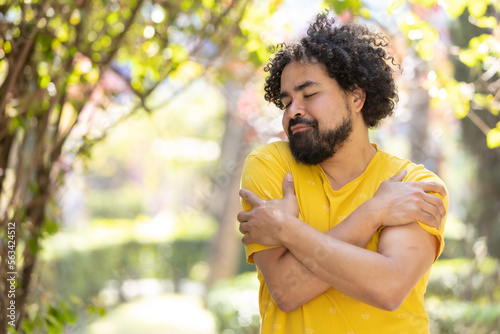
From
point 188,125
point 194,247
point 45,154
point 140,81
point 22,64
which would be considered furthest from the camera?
point 188,125

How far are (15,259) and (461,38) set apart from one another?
5.39 metres

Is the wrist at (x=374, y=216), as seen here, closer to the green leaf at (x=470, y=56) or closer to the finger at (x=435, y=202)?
the finger at (x=435, y=202)

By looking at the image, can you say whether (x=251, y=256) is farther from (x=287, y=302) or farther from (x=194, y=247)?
(x=194, y=247)

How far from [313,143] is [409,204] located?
0.39 m

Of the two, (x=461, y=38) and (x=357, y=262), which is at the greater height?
(x=461, y=38)

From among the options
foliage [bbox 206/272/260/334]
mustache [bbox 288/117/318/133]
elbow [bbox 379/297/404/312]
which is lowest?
foliage [bbox 206/272/260/334]

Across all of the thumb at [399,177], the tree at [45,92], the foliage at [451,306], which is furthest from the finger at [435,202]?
the foliage at [451,306]

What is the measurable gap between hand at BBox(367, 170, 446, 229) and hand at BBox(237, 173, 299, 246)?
277 mm

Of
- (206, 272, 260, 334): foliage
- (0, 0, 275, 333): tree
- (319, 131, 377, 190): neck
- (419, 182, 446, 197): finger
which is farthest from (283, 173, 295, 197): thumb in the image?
(206, 272, 260, 334): foliage

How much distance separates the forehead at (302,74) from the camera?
1964 mm

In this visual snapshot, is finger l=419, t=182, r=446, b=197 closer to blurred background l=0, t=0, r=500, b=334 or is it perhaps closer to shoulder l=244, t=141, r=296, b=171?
shoulder l=244, t=141, r=296, b=171

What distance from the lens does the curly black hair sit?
6.63ft

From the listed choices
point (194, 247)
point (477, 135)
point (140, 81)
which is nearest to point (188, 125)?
point (194, 247)

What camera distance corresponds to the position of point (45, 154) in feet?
9.32
